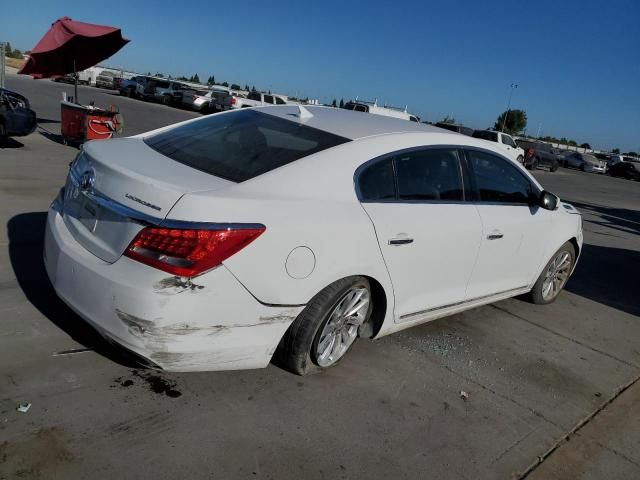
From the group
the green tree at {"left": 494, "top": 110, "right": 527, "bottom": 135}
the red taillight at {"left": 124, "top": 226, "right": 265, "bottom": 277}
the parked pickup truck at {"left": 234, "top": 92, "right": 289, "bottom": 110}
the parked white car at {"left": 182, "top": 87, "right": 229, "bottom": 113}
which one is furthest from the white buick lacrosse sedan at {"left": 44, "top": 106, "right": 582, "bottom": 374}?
the green tree at {"left": 494, "top": 110, "right": 527, "bottom": 135}

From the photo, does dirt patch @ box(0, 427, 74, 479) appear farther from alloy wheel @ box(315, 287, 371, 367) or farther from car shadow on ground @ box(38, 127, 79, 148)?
car shadow on ground @ box(38, 127, 79, 148)

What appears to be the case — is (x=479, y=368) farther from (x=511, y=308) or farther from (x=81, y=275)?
(x=81, y=275)

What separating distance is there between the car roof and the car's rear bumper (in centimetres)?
126

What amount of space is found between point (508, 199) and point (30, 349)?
139 inches

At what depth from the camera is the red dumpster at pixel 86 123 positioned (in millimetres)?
10750

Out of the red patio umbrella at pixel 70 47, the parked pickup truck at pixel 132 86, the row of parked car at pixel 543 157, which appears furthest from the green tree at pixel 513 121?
the red patio umbrella at pixel 70 47

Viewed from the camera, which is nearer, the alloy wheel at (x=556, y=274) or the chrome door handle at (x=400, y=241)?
the chrome door handle at (x=400, y=241)

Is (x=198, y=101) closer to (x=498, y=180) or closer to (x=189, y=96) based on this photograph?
(x=189, y=96)

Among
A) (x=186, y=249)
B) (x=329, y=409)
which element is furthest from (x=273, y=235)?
(x=329, y=409)

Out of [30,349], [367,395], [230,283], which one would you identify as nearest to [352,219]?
[230,283]

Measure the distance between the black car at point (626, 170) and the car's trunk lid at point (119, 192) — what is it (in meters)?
43.9

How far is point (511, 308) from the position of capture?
5.31m

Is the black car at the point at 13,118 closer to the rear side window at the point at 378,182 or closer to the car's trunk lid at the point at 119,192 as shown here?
the car's trunk lid at the point at 119,192

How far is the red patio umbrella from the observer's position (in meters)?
11.6
